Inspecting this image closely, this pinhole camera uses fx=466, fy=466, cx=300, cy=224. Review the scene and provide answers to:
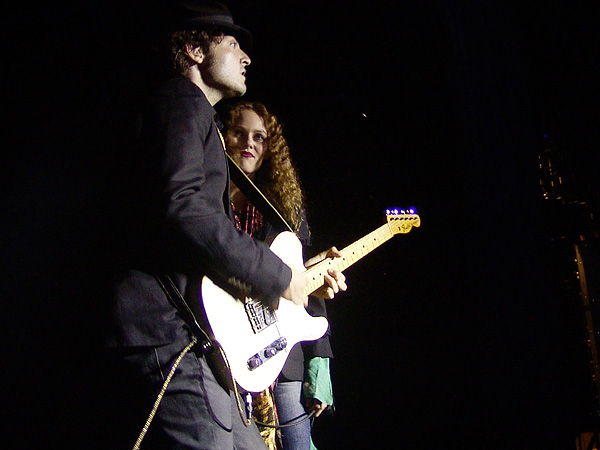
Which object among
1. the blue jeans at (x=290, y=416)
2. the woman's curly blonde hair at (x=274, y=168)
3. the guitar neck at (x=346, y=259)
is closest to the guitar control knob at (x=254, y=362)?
the guitar neck at (x=346, y=259)

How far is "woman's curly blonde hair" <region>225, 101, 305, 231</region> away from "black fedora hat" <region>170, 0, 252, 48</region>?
3.36 ft

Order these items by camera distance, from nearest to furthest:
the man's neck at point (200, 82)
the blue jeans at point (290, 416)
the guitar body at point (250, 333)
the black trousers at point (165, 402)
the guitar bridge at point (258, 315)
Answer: the black trousers at point (165, 402), the guitar body at point (250, 333), the guitar bridge at point (258, 315), the man's neck at point (200, 82), the blue jeans at point (290, 416)

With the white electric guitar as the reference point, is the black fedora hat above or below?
above

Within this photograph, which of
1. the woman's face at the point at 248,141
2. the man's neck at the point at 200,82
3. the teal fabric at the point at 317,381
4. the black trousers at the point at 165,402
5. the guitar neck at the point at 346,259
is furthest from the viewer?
the woman's face at the point at 248,141

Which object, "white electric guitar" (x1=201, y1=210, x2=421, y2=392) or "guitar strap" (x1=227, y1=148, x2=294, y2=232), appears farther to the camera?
"guitar strap" (x1=227, y1=148, x2=294, y2=232)

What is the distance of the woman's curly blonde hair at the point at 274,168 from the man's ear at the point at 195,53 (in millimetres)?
1071

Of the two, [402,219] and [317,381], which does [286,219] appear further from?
[317,381]

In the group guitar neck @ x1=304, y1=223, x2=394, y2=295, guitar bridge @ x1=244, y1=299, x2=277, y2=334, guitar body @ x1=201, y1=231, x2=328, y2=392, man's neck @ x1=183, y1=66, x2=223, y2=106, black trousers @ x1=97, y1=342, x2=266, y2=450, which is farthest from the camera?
guitar neck @ x1=304, y1=223, x2=394, y2=295

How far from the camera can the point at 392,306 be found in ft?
11.0

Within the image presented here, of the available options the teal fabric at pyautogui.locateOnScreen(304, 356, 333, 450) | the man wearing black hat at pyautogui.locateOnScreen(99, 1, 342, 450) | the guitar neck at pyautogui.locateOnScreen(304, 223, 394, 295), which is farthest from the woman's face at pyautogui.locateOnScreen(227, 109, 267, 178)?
the man wearing black hat at pyautogui.locateOnScreen(99, 1, 342, 450)

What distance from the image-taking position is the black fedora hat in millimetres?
1832

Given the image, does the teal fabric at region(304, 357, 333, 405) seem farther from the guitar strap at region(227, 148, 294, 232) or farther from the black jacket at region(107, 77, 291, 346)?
the black jacket at region(107, 77, 291, 346)

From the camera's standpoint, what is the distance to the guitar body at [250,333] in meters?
1.40

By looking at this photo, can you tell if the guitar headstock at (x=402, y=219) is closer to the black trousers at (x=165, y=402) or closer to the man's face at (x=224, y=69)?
the man's face at (x=224, y=69)
